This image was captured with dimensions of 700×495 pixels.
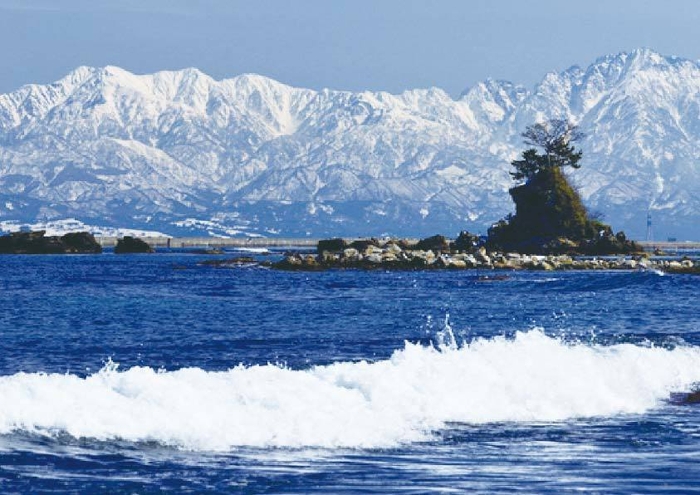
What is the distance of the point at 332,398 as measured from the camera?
28797mm

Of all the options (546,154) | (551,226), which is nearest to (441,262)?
(551,226)

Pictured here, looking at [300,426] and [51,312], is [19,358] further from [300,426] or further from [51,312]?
[51,312]

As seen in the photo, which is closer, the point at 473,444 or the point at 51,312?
the point at 473,444

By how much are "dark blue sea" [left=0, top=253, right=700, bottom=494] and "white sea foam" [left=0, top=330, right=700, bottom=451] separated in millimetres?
49

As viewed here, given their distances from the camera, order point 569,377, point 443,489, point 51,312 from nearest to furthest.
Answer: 1. point 443,489
2. point 569,377
3. point 51,312

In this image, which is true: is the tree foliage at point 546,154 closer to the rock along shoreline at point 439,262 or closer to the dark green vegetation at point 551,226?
the dark green vegetation at point 551,226

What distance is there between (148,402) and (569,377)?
12276mm

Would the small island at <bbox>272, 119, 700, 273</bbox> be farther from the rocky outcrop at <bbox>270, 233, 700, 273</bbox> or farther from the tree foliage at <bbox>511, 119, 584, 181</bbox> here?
the rocky outcrop at <bbox>270, 233, 700, 273</bbox>

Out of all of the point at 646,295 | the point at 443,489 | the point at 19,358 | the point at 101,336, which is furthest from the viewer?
the point at 646,295

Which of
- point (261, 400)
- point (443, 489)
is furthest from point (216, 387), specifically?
point (443, 489)

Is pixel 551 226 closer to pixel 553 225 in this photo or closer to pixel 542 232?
pixel 553 225

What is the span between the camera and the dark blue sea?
22984 millimetres

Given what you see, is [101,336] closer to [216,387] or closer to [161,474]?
[216,387]

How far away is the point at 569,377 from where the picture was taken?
1366 inches
